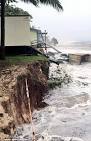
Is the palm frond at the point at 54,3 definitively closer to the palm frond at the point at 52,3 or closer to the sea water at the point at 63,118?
the palm frond at the point at 52,3

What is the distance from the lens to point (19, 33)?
2361 cm

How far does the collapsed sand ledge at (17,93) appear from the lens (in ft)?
42.5

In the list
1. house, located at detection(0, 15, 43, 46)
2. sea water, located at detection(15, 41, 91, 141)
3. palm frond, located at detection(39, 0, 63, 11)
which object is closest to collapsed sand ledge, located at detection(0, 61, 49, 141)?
sea water, located at detection(15, 41, 91, 141)

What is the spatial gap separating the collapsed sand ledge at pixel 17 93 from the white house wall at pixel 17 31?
8.58 feet

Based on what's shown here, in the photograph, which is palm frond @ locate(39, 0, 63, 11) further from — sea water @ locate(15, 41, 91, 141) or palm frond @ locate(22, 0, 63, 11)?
sea water @ locate(15, 41, 91, 141)

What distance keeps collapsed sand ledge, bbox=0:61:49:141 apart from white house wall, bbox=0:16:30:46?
2.62 metres

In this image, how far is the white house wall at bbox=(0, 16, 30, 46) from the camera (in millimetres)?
23422

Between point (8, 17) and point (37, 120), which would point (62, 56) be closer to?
point (8, 17)

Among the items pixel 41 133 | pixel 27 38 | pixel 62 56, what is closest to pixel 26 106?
pixel 41 133

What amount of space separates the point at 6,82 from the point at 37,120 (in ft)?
6.85

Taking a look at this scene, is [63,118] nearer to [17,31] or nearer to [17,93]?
[17,93]

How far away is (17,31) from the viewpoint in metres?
23.5

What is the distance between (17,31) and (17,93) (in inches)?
329

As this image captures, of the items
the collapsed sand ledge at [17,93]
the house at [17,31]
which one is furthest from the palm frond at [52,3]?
the collapsed sand ledge at [17,93]
